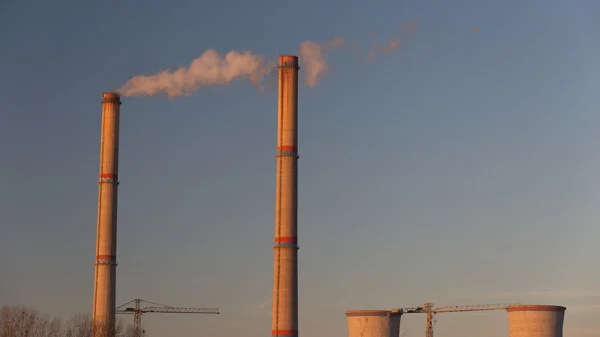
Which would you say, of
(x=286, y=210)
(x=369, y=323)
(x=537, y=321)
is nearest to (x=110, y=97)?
(x=286, y=210)

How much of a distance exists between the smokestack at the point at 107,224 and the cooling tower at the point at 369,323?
32685mm

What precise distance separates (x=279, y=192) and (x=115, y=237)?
16.5 meters

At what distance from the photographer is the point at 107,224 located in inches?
3292

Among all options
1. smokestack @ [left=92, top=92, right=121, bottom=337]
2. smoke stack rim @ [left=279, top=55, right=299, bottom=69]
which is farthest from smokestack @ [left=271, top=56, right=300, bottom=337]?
smokestack @ [left=92, top=92, right=121, bottom=337]

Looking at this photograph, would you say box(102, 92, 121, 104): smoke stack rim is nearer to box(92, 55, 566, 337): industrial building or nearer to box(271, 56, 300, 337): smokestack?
box(92, 55, 566, 337): industrial building

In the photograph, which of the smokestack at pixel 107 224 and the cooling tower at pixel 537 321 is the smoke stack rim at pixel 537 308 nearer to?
the cooling tower at pixel 537 321

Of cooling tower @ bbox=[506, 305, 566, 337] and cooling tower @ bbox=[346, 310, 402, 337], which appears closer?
cooling tower @ bbox=[506, 305, 566, 337]

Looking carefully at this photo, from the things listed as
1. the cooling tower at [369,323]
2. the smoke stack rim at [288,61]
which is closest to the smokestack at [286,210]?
the smoke stack rim at [288,61]

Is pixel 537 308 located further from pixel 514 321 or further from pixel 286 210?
pixel 286 210

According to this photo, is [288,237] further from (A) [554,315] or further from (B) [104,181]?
(A) [554,315]

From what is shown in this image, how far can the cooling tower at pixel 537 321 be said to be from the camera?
10012cm

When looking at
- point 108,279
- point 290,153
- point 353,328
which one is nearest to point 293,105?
point 290,153

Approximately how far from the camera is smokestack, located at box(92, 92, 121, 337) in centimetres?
8250

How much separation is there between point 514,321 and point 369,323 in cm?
1537
